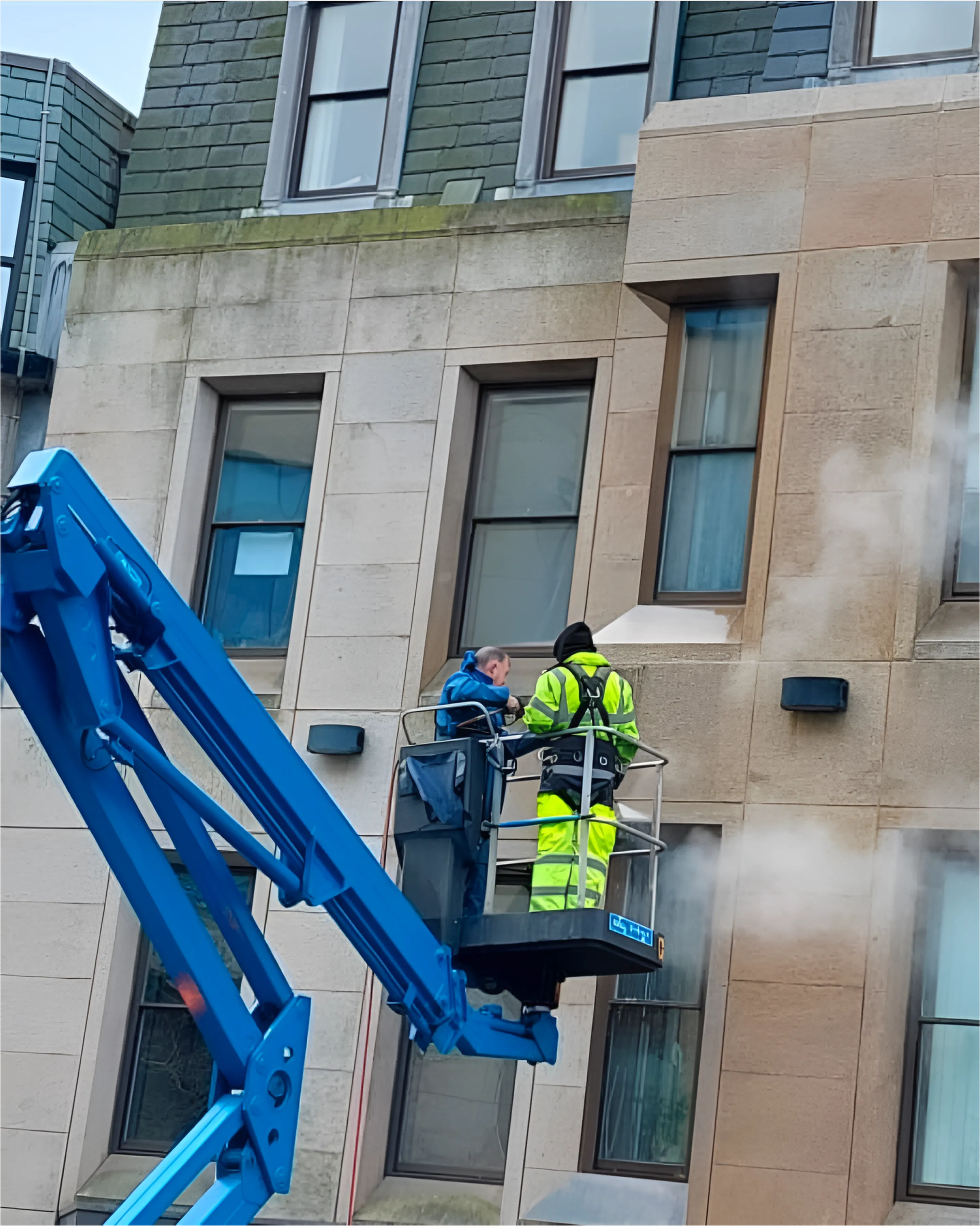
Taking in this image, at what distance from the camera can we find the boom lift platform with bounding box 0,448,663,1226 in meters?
9.16

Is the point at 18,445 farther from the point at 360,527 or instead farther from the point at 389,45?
the point at 389,45

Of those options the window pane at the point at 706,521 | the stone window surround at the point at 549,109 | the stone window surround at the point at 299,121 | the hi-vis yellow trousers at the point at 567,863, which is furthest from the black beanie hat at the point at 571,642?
the stone window surround at the point at 299,121

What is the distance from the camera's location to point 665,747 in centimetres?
1369

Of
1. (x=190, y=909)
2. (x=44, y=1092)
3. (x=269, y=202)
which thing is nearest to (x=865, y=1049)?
(x=190, y=909)

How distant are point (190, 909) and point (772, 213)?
6.87m

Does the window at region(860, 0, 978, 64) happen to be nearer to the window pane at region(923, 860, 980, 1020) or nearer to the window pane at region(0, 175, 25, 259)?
the window pane at region(923, 860, 980, 1020)

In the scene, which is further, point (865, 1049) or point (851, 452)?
point (851, 452)

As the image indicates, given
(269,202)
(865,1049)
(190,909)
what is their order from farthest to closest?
(269,202) < (865,1049) < (190,909)

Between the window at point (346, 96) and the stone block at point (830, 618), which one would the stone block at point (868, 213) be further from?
the window at point (346, 96)

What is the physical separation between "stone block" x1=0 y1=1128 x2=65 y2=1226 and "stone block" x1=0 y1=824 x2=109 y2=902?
1.64 meters

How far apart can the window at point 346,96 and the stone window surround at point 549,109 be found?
128 centimetres

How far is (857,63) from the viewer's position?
15133 mm

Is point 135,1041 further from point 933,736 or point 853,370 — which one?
point 853,370

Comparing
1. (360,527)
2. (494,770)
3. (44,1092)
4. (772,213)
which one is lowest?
(44,1092)
